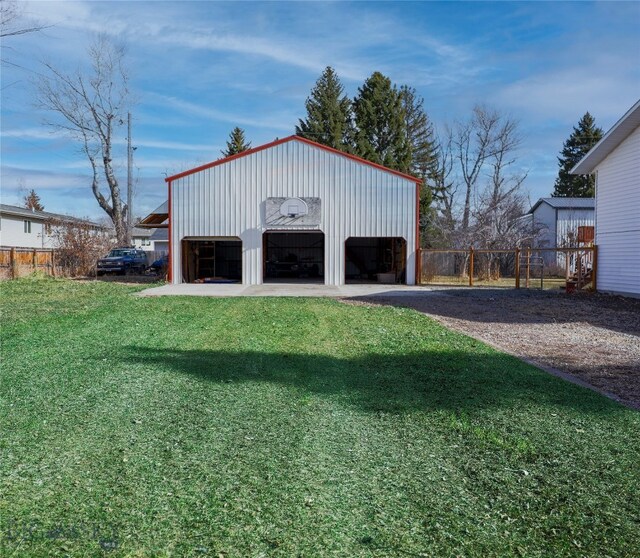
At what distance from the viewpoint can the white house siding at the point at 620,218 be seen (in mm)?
18031

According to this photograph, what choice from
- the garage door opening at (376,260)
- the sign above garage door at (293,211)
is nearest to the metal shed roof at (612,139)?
the garage door opening at (376,260)

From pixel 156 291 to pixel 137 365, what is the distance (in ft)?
42.7

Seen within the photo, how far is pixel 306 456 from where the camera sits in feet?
13.1

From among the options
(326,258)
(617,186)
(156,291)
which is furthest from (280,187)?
(617,186)

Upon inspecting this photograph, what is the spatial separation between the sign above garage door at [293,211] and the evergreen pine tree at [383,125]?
18.2 m

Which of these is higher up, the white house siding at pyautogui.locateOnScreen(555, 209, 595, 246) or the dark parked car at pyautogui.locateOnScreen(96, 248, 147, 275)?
the white house siding at pyautogui.locateOnScreen(555, 209, 595, 246)

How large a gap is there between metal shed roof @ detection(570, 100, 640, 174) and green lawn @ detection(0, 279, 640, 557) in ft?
43.4

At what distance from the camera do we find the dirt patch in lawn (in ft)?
24.2

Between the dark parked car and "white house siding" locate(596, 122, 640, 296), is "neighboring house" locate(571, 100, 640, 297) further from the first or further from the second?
the dark parked car

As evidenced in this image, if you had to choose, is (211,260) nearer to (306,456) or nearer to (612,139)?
(612,139)

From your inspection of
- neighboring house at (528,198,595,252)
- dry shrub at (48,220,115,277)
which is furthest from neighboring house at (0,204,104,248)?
neighboring house at (528,198,595,252)

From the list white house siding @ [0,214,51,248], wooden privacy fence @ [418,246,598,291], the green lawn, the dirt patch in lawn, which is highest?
white house siding @ [0,214,51,248]

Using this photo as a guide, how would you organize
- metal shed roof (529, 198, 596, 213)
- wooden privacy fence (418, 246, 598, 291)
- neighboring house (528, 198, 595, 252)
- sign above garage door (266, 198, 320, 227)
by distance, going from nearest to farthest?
wooden privacy fence (418, 246, 598, 291) < sign above garage door (266, 198, 320, 227) < neighboring house (528, 198, 595, 252) < metal shed roof (529, 198, 596, 213)

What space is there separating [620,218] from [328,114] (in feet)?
90.1
